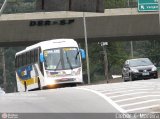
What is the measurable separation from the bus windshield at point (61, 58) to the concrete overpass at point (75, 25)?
17552mm

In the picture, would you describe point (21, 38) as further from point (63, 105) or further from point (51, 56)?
point (63, 105)

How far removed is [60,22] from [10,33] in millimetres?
4639

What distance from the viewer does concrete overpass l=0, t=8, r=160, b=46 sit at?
51.8 meters

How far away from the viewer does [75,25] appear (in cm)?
5303

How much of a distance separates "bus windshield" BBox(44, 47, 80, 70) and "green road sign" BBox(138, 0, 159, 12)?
12.7 meters

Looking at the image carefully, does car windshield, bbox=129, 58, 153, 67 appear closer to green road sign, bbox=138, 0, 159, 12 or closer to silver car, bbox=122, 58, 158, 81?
silver car, bbox=122, 58, 158, 81

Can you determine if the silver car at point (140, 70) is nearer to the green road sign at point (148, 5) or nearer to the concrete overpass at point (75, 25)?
the green road sign at point (148, 5)

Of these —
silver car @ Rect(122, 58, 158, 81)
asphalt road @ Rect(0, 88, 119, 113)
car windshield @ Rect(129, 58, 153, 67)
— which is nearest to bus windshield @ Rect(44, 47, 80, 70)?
silver car @ Rect(122, 58, 158, 81)

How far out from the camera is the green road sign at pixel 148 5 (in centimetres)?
4503

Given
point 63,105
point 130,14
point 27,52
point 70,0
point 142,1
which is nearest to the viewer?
point 63,105

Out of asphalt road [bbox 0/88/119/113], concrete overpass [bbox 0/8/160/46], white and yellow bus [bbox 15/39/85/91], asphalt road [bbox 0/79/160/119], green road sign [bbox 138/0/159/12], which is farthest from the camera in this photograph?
concrete overpass [bbox 0/8/160/46]

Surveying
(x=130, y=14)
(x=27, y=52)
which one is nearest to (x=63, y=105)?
(x=27, y=52)

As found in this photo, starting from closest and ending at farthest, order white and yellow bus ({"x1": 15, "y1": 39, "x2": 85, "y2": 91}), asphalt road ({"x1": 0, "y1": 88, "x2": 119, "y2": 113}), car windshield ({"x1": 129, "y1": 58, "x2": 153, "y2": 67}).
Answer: asphalt road ({"x1": 0, "y1": 88, "x2": 119, "y2": 113}) → white and yellow bus ({"x1": 15, "y1": 39, "x2": 85, "y2": 91}) → car windshield ({"x1": 129, "y1": 58, "x2": 153, "y2": 67})

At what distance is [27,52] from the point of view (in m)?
37.9
